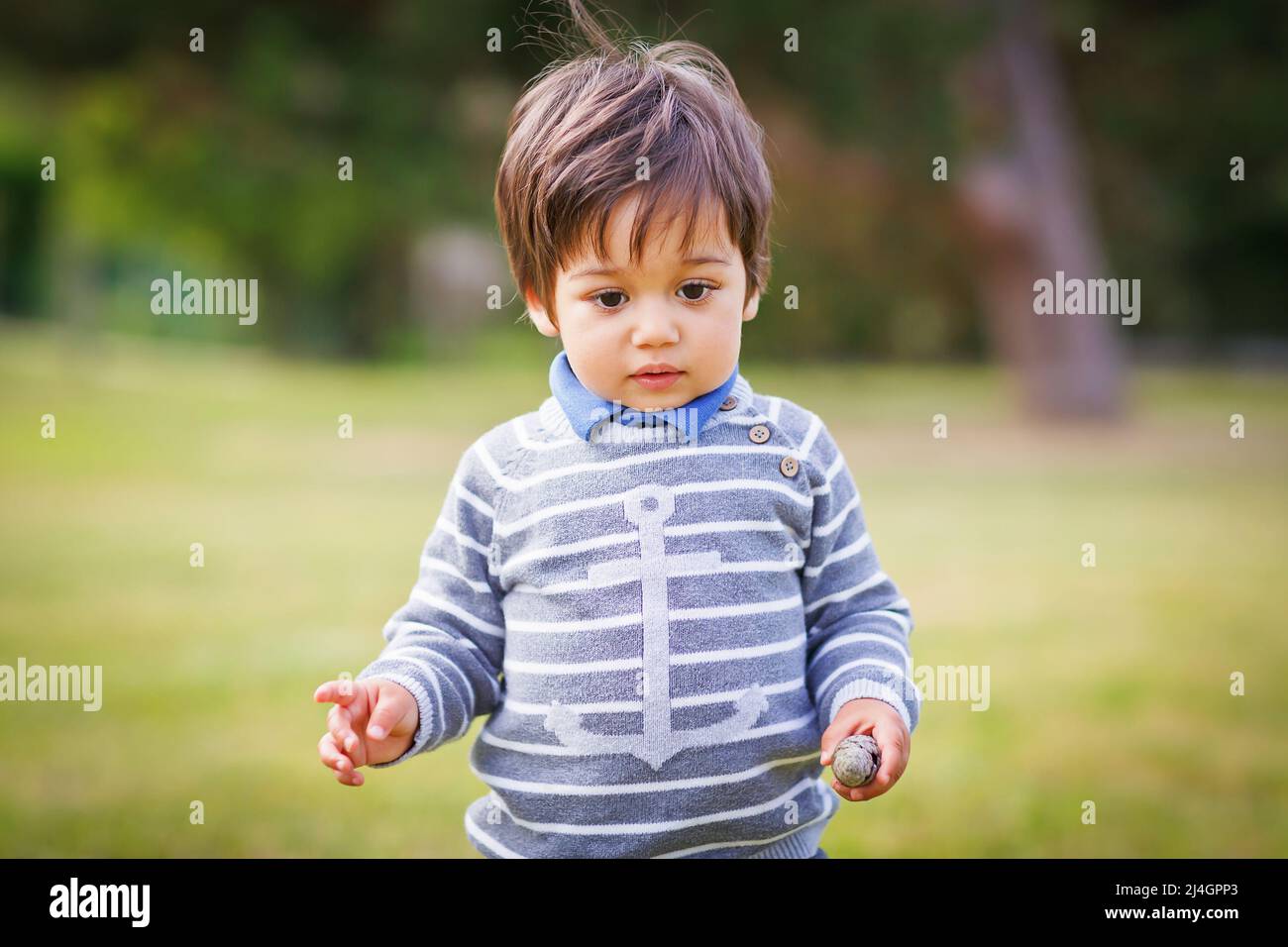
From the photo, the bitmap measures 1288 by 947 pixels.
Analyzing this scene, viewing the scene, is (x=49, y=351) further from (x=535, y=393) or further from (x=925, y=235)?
(x=925, y=235)

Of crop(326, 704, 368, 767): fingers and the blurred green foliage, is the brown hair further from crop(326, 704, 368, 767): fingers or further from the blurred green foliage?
crop(326, 704, 368, 767): fingers

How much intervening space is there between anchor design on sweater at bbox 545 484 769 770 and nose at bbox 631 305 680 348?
166 millimetres

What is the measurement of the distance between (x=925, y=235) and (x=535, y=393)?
535cm

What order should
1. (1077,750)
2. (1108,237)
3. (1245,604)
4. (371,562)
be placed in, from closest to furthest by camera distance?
(1077,750), (1245,604), (371,562), (1108,237)

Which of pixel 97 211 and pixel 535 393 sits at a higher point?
pixel 97 211

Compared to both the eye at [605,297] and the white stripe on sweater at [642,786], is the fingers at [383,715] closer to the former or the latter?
the white stripe on sweater at [642,786]

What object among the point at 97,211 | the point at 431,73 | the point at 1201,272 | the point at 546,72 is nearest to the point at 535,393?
the point at 431,73

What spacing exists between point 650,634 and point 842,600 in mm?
261

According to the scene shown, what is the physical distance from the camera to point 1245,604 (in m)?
5.29

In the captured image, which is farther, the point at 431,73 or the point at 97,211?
the point at 97,211

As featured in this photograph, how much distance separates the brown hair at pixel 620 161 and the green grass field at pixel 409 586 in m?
1.70

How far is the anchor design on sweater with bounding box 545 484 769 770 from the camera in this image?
145cm

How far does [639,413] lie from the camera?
1527mm
